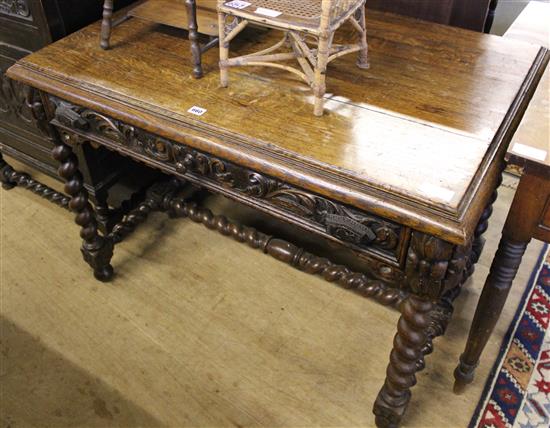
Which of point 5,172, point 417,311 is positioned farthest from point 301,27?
point 5,172

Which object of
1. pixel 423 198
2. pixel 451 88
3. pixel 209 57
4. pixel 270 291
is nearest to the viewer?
pixel 423 198

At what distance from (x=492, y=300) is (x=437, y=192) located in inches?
16.4

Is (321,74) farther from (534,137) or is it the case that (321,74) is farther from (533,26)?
(533,26)

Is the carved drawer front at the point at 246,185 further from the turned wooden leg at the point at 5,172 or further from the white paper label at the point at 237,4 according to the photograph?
the turned wooden leg at the point at 5,172

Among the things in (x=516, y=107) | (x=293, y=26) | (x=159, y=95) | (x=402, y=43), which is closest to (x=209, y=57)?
(x=159, y=95)

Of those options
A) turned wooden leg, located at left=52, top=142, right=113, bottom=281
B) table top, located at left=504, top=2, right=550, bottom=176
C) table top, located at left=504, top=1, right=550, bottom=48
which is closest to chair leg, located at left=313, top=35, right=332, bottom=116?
table top, located at left=504, top=2, right=550, bottom=176

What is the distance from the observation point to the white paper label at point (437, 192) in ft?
3.05

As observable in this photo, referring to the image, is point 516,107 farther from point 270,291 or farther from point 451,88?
point 270,291

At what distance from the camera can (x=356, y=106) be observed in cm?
116

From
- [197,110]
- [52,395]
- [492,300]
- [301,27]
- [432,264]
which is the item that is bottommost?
[52,395]

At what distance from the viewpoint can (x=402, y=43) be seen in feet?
4.54

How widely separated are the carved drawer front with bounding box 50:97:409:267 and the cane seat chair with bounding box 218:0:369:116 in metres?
0.19

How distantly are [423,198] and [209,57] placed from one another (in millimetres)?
681

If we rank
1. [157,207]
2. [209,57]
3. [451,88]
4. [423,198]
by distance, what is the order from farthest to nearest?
1. [157,207]
2. [209,57]
3. [451,88]
4. [423,198]
